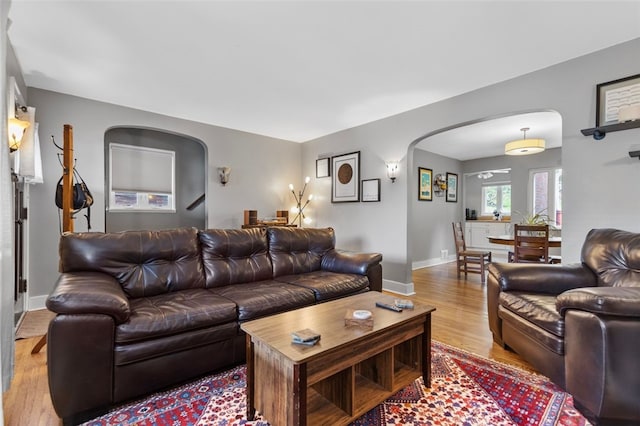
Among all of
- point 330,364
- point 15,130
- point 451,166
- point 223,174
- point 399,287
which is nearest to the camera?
point 330,364

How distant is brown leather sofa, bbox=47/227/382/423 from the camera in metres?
1.54

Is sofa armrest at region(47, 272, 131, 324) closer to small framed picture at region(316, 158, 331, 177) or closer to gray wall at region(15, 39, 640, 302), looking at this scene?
gray wall at region(15, 39, 640, 302)

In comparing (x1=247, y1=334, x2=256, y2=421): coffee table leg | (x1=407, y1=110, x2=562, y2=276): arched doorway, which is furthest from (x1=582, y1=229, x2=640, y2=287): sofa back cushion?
(x1=407, y1=110, x2=562, y2=276): arched doorway

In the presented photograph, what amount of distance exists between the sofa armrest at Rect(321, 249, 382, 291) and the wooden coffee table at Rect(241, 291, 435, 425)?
1220mm

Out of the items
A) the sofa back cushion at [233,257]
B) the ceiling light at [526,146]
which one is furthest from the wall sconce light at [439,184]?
the sofa back cushion at [233,257]

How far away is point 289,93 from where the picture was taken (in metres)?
3.58

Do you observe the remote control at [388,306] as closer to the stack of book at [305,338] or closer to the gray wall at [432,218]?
the stack of book at [305,338]

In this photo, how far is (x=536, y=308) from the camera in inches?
77.5

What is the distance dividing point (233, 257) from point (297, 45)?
1.97 meters

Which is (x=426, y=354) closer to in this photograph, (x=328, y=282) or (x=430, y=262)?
(x=328, y=282)

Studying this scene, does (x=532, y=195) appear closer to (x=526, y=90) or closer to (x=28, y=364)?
(x=526, y=90)

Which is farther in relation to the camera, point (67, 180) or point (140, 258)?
point (67, 180)

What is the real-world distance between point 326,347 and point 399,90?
3.05 meters

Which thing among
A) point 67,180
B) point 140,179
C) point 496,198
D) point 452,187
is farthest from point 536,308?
point 496,198
